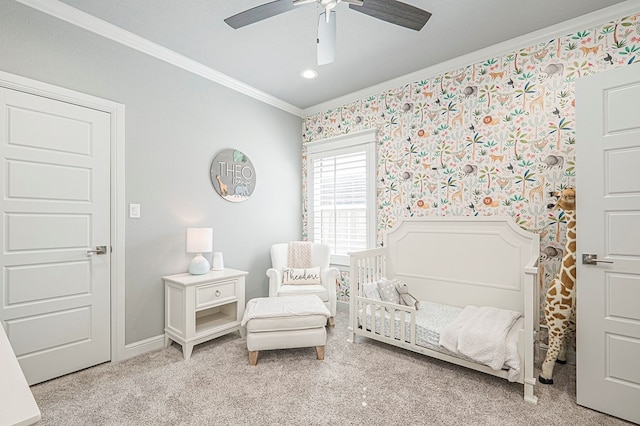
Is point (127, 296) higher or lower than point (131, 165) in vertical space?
lower

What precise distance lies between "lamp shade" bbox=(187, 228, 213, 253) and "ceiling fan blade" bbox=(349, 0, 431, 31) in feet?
6.96

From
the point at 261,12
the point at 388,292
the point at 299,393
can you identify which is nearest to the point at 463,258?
the point at 388,292

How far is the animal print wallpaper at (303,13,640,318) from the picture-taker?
238 centimetres

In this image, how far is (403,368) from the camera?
229 centimetres

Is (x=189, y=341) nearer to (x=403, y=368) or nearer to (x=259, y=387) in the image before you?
(x=259, y=387)

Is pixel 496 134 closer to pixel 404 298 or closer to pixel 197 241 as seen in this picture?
pixel 404 298

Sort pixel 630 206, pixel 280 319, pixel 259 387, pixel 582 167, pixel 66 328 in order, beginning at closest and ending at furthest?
pixel 630 206, pixel 582 167, pixel 259 387, pixel 66 328, pixel 280 319

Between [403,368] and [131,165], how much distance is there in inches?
106

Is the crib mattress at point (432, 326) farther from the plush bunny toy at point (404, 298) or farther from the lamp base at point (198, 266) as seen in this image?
the lamp base at point (198, 266)

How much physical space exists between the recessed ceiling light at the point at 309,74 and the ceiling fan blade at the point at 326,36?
116cm

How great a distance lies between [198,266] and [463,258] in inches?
95.1

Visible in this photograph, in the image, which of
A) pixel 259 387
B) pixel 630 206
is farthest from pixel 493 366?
pixel 259 387

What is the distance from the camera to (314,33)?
2496 millimetres

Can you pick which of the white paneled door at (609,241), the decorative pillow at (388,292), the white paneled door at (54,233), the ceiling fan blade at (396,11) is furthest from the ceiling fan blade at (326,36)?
the decorative pillow at (388,292)
